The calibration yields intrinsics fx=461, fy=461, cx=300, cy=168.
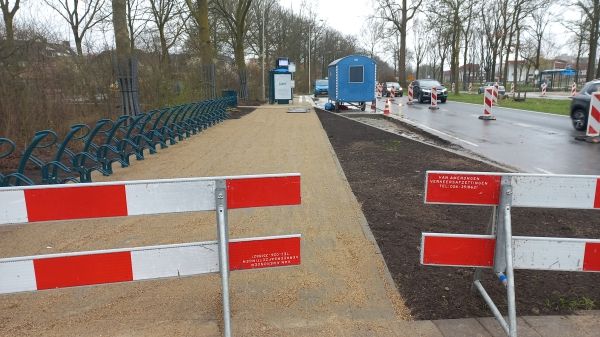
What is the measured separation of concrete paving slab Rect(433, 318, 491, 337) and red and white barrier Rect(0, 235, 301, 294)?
3.62 ft

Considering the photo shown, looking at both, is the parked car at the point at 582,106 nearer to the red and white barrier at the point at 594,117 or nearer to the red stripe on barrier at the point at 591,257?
the red and white barrier at the point at 594,117

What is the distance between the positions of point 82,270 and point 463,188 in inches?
99.2

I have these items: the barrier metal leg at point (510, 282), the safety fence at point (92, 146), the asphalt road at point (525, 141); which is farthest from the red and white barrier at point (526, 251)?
the asphalt road at point (525, 141)

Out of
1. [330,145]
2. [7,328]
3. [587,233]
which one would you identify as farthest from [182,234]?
[330,145]

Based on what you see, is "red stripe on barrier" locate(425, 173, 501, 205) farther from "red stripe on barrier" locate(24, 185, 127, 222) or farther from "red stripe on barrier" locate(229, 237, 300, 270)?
"red stripe on barrier" locate(24, 185, 127, 222)

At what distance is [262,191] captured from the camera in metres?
2.96

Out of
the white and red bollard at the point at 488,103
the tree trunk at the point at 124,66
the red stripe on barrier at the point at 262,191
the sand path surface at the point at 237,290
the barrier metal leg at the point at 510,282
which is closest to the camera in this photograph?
the barrier metal leg at the point at 510,282

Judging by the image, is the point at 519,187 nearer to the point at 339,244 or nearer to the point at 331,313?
the point at 331,313

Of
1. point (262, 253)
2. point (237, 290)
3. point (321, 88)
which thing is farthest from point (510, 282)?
point (321, 88)

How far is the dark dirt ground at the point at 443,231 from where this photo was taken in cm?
344

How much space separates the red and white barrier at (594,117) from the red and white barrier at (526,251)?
10633mm

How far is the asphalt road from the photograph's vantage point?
9260 millimetres

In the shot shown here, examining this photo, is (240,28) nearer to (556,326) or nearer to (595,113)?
(595,113)

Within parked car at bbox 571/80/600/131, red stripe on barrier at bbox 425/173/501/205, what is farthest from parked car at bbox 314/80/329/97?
red stripe on barrier at bbox 425/173/501/205
